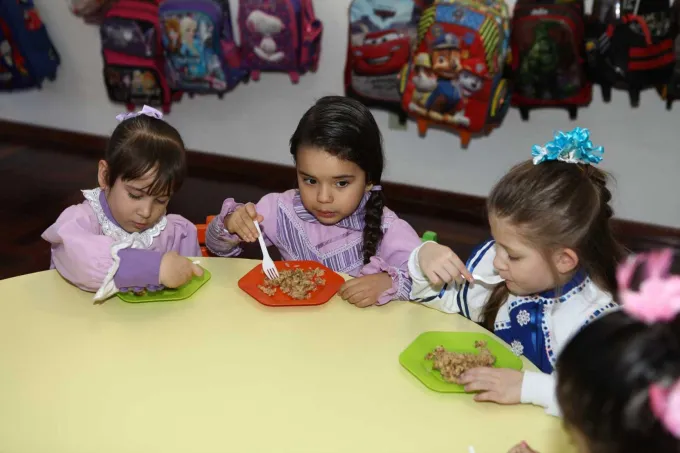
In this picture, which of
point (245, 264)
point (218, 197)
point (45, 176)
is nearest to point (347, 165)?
point (245, 264)

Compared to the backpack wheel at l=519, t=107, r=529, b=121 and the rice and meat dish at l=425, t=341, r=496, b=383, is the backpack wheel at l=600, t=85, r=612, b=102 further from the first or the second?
the rice and meat dish at l=425, t=341, r=496, b=383

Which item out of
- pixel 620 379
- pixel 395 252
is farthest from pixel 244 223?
pixel 620 379

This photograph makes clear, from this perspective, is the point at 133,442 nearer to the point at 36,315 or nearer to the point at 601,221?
the point at 36,315

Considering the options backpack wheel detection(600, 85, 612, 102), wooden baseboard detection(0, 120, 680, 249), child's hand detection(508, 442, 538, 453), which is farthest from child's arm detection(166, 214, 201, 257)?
backpack wheel detection(600, 85, 612, 102)

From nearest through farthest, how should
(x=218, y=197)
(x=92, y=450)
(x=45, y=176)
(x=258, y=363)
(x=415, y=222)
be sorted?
(x=92, y=450), (x=258, y=363), (x=415, y=222), (x=218, y=197), (x=45, y=176)

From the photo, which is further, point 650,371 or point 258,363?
point 258,363

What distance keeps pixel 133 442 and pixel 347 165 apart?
0.78 m

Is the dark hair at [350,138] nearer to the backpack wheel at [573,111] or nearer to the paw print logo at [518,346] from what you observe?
the paw print logo at [518,346]

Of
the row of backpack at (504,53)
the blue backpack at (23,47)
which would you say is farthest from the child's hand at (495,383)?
the blue backpack at (23,47)

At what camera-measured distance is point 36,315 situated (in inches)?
51.0

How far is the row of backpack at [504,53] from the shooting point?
7.91ft

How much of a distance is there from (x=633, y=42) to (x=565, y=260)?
1445 millimetres

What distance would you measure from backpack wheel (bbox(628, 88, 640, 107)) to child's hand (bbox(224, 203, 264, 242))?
1647mm

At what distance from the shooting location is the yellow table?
3.35ft
